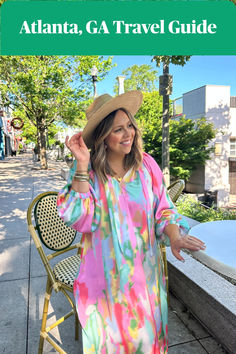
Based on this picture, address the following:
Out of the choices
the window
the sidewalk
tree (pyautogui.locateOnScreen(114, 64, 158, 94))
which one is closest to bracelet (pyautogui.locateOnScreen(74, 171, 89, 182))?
the sidewalk

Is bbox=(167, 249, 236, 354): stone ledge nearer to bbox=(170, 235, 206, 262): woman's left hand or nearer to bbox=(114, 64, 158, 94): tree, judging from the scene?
bbox=(170, 235, 206, 262): woman's left hand

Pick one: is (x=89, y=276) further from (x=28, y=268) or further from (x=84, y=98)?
(x=84, y=98)

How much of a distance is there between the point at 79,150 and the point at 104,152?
0.61ft

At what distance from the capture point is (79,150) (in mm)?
1293

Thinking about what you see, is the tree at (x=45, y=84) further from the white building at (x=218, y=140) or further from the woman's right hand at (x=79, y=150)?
the woman's right hand at (x=79, y=150)

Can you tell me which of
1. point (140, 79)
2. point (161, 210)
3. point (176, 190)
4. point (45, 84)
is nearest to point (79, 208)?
point (161, 210)

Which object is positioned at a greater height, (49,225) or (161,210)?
(161,210)

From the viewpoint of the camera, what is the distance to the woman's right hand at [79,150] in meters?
1.28

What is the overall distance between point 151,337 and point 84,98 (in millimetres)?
15959

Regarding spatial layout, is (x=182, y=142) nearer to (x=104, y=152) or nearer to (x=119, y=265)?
(x=104, y=152)

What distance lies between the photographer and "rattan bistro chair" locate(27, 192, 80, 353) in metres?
1.85

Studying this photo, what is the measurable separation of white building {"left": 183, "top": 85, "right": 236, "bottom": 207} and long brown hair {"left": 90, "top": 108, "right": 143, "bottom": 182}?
17107mm

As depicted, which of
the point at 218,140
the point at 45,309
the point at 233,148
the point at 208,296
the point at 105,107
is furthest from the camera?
the point at 233,148

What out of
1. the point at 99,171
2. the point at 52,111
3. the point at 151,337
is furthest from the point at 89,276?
the point at 52,111
